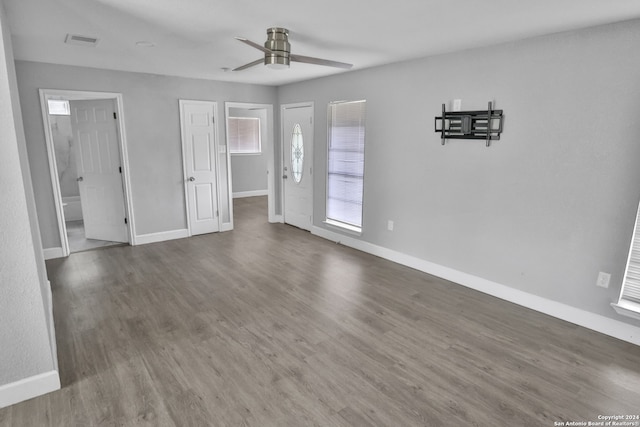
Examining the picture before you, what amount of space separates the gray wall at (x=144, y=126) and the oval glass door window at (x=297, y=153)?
0.99 m

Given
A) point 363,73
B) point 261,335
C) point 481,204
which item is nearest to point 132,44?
point 363,73

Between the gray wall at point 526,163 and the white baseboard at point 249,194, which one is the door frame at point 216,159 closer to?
the gray wall at point 526,163

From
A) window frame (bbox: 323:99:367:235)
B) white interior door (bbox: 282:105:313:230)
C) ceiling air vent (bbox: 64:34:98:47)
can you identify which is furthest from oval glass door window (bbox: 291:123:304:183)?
ceiling air vent (bbox: 64:34:98:47)

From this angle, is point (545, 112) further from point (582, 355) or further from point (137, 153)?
point (137, 153)

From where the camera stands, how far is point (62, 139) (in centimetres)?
684

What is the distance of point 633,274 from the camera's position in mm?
2844

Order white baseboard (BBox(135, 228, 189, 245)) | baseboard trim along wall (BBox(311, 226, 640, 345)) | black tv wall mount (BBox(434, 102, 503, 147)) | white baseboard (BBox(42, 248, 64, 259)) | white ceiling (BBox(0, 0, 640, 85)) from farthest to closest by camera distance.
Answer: white baseboard (BBox(135, 228, 189, 245)) < white baseboard (BBox(42, 248, 64, 259)) < black tv wall mount (BBox(434, 102, 503, 147)) < baseboard trim along wall (BBox(311, 226, 640, 345)) < white ceiling (BBox(0, 0, 640, 85))

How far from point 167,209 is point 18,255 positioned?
3.61 metres

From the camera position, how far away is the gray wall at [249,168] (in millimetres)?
8938

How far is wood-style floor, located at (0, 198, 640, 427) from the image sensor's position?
2.12 meters

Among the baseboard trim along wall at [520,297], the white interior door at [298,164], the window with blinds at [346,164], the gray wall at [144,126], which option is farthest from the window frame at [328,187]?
the gray wall at [144,126]

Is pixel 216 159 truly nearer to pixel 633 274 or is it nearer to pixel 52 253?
pixel 52 253

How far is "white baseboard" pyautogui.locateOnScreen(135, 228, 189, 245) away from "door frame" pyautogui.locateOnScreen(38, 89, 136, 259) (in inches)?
3.5

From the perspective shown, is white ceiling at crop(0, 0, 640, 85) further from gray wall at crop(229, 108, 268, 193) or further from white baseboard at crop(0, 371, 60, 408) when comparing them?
gray wall at crop(229, 108, 268, 193)
